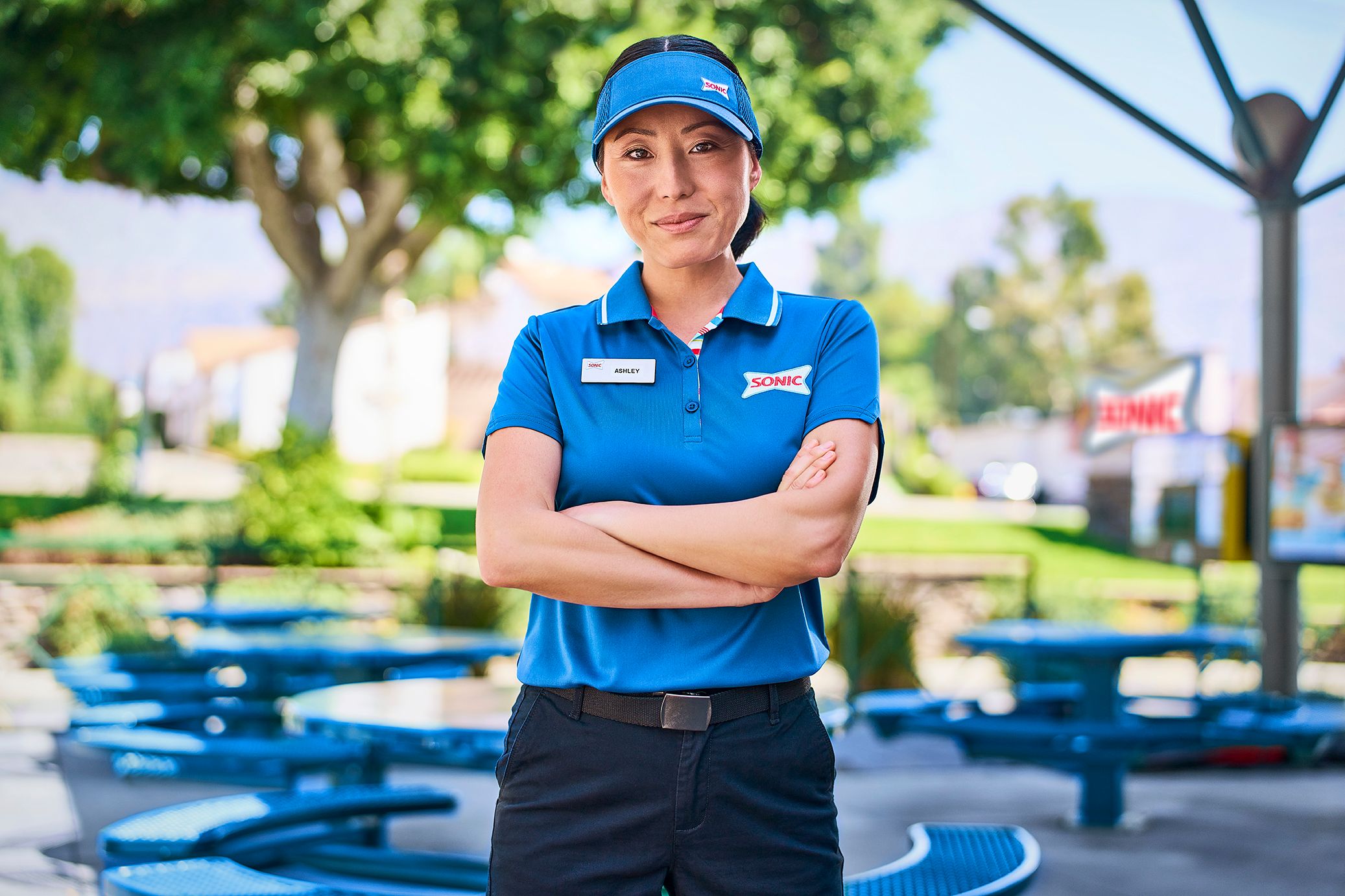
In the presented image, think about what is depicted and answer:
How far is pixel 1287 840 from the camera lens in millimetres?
5742

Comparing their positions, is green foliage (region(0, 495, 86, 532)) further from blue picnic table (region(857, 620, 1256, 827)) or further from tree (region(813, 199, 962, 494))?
tree (region(813, 199, 962, 494))

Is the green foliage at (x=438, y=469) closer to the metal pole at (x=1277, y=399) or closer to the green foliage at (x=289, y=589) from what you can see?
the green foliage at (x=289, y=589)

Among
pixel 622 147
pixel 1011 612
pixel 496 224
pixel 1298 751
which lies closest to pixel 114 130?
pixel 496 224

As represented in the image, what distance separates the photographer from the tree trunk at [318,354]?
14398 millimetres

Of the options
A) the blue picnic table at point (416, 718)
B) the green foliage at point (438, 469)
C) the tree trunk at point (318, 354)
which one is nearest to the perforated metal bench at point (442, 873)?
the blue picnic table at point (416, 718)

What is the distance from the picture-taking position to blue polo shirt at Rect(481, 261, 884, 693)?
1.63m

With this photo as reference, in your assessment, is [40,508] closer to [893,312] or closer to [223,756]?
[223,756]

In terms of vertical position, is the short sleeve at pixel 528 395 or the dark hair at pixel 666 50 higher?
the dark hair at pixel 666 50

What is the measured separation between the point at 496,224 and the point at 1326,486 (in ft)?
30.7

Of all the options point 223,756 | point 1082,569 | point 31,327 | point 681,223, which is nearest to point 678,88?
point 681,223

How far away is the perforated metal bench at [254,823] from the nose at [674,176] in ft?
6.51

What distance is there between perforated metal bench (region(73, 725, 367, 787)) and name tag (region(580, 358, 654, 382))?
10.6ft

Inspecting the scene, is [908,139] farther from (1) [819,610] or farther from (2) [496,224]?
(1) [819,610]

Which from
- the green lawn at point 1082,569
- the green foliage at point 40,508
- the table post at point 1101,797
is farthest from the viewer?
the green foliage at point 40,508
